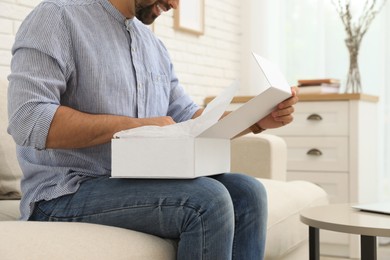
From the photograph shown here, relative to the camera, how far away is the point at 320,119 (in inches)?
124

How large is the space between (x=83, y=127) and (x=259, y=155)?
1.31 meters

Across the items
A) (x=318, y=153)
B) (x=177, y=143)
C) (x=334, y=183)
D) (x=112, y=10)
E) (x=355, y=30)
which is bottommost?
(x=334, y=183)

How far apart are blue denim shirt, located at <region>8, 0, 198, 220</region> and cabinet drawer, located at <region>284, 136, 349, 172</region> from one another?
1.73 metres

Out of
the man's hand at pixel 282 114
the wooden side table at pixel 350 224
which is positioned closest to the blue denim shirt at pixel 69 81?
the man's hand at pixel 282 114

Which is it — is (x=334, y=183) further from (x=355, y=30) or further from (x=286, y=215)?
(x=286, y=215)

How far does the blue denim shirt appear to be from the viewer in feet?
4.04

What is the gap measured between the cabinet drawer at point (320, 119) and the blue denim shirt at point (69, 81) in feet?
5.68

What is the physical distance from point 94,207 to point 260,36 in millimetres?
2687

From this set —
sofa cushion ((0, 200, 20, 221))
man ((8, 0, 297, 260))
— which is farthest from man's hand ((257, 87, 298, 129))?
sofa cushion ((0, 200, 20, 221))

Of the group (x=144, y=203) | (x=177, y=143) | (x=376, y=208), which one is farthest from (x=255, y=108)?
(x=376, y=208)

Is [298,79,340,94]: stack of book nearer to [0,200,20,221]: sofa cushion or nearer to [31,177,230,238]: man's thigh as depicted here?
[0,200,20,221]: sofa cushion

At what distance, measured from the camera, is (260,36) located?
3779mm

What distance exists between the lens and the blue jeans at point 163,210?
119cm

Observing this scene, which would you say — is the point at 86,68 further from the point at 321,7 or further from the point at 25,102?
the point at 321,7
